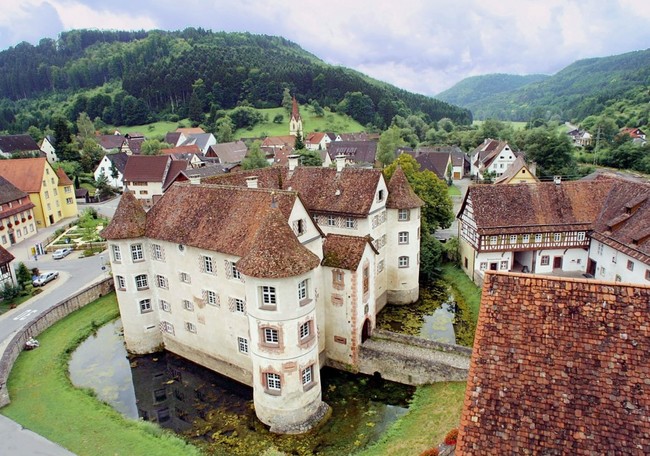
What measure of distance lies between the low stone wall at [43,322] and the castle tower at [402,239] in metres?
28.9

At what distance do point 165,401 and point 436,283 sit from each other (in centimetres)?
2993

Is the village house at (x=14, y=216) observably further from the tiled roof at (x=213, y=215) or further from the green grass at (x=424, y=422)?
the green grass at (x=424, y=422)

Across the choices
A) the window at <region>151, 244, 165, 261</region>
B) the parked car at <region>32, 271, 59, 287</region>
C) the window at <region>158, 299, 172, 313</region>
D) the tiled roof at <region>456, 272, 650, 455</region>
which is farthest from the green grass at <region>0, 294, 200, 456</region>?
the tiled roof at <region>456, 272, 650, 455</region>

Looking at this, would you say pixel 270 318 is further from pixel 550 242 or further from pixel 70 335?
pixel 550 242

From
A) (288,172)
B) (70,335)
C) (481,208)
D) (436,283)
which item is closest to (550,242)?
(481,208)

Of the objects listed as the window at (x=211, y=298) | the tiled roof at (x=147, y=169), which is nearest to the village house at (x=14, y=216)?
the tiled roof at (x=147, y=169)

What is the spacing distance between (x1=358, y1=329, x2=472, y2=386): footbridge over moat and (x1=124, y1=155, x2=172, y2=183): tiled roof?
61.6 metres

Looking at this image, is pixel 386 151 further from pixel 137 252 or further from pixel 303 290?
pixel 303 290

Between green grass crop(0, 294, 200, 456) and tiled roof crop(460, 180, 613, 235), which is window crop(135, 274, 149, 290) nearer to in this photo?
green grass crop(0, 294, 200, 456)

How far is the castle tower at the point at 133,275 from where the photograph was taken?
34.8 meters

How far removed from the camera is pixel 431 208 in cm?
5394

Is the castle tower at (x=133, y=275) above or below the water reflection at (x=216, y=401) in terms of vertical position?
above

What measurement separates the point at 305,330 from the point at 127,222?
1687 centimetres

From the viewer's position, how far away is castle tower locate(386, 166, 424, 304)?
42.2 metres
